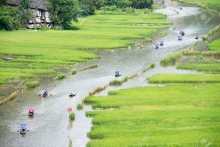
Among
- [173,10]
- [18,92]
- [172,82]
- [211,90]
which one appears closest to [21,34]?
[18,92]

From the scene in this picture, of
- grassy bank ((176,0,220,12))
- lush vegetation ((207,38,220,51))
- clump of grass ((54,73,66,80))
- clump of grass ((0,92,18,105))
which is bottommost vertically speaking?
clump of grass ((0,92,18,105))

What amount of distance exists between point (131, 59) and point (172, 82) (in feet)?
33.6

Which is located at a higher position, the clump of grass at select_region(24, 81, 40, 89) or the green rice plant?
the green rice plant

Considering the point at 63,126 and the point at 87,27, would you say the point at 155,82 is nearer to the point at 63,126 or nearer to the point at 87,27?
the point at 63,126

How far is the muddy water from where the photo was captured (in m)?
27.2

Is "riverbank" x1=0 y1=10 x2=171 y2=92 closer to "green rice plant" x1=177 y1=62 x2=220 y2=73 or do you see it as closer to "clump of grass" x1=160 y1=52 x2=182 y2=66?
"clump of grass" x1=160 y1=52 x2=182 y2=66

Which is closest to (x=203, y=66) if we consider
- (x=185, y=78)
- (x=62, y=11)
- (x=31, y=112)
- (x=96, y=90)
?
(x=185, y=78)

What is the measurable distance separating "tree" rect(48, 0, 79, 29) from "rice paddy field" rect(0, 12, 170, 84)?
268 centimetres

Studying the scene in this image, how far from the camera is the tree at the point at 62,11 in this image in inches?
2527

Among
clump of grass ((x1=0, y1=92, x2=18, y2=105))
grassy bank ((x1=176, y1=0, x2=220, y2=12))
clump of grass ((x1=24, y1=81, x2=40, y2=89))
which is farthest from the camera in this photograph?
grassy bank ((x1=176, y1=0, x2=220, y2=12))

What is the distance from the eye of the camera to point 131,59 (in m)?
47.8

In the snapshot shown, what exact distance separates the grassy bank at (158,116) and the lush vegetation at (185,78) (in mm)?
1469

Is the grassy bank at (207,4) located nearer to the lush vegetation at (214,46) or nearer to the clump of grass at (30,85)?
the lush vegetation at (214,46)

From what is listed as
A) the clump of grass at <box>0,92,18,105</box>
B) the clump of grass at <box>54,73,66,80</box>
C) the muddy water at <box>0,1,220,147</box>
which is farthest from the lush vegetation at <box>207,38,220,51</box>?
the clump of grass at <box>0,92,18,105</box>
